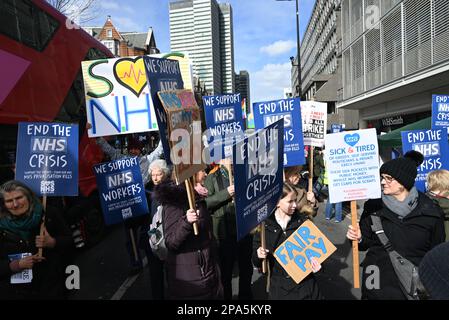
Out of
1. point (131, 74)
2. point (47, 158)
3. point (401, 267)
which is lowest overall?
point (401, 267)

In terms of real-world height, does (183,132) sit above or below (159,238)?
above

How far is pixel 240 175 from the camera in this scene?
2.48 meters

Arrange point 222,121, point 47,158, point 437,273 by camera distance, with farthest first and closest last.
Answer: point 222,121 < point 47,158 < point 437,273

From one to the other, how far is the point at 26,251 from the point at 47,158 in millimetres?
1051

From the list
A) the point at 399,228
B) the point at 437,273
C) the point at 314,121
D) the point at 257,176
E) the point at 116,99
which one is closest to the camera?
the point at 437,273

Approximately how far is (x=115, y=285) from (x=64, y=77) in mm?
4010

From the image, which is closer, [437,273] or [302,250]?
[437,273]

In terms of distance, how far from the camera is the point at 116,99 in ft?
17.0

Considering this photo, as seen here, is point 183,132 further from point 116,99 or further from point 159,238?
point 116,99

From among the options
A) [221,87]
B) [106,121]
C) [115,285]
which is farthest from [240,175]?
[221,87]

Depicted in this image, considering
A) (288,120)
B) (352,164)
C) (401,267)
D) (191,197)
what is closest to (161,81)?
(191,197)

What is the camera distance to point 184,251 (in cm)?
301

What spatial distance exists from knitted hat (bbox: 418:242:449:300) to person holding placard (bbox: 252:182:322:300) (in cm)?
188

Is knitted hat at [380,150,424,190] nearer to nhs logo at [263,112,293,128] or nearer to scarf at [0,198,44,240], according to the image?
nhs logo at [263,112,293,128]
